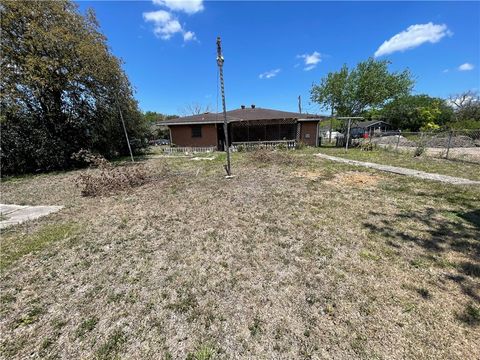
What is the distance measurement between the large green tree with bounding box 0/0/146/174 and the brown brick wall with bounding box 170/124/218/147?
16.4 ft

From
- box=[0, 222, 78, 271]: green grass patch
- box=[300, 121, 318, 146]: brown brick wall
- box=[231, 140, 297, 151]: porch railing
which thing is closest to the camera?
box=[0, 222, 78, 271]: green grass patch

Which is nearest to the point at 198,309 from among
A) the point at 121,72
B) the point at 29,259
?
the point at 29,259

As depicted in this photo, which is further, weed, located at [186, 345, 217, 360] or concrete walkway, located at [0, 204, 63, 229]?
concrete walkway, located at [0, 204, 63, 229]

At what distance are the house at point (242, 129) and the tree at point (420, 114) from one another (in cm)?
3170

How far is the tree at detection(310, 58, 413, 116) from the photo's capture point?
63.7 feet

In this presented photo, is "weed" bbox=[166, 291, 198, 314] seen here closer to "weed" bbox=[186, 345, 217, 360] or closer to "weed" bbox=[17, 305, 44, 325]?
"weed" bbox=[186, 345, 217, 360]

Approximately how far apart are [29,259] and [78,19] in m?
13.5

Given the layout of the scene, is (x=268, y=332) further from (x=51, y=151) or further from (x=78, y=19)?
(x=78, y=19)

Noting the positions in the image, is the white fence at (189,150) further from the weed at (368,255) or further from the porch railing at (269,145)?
the weed at (368,255)

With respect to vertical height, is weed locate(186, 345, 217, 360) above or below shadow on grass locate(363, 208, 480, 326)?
below

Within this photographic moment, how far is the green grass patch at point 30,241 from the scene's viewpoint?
3.62 meters

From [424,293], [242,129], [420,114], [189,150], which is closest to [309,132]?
[242,129]

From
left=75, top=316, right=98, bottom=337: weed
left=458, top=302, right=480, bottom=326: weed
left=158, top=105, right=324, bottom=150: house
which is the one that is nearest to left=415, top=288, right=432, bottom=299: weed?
left=458, top=302, right=480, bottom=326: weed

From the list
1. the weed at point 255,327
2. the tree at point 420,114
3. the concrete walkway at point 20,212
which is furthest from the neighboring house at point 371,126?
the weed at point 255,327
